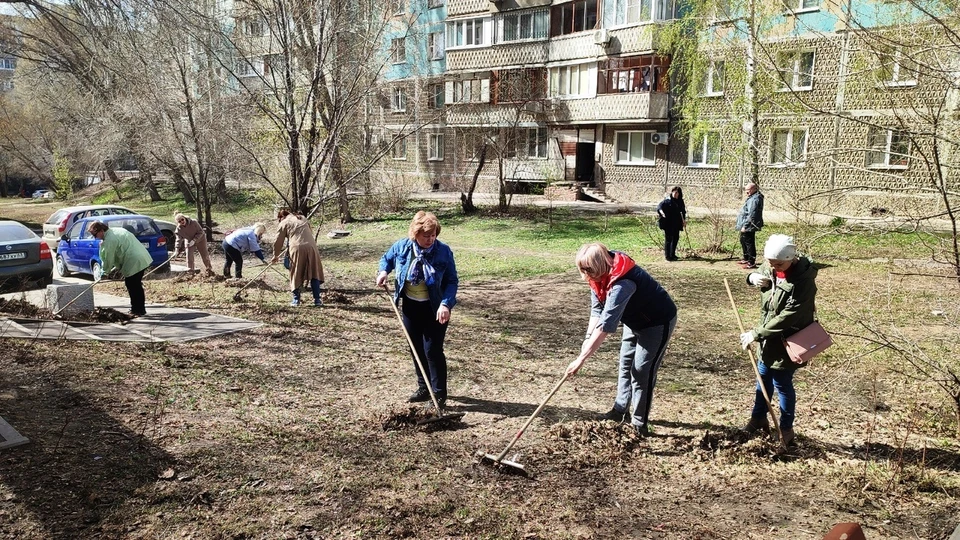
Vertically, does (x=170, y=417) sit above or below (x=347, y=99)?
below

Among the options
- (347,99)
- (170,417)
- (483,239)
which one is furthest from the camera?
(483,239)

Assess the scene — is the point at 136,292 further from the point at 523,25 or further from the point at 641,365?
the point at 523,25

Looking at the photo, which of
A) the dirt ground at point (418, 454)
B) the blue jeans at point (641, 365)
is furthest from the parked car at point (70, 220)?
the blue jeans at point (641, 365)

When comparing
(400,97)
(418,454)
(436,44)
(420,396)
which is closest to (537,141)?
(436,44)

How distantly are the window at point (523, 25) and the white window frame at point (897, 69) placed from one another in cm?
2754

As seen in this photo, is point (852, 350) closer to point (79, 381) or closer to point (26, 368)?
point (79, 381)

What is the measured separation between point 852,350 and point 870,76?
12.1 feet

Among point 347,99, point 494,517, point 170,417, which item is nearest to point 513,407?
point 494,517

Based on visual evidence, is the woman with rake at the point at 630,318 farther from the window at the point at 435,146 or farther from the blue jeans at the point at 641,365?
the window at the point at 435,146

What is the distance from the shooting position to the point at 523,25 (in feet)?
105

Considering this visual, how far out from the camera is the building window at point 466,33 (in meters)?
33.4

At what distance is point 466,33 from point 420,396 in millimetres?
30697

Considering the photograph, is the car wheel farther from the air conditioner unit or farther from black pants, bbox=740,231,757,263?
the air conditioner unit

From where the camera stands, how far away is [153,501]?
411 cm
